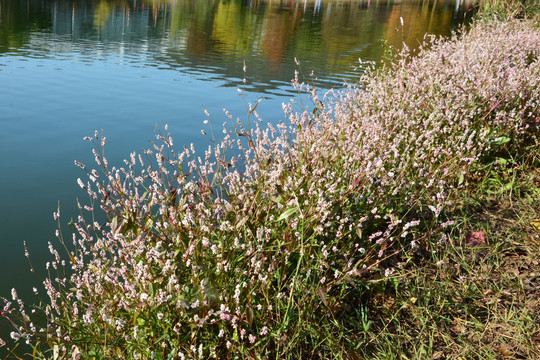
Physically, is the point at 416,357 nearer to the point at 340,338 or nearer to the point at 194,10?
the point at 340,338

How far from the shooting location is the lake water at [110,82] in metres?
6.73

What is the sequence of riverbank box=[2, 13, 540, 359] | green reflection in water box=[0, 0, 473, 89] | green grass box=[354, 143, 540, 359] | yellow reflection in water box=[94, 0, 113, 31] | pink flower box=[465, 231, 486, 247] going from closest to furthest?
riverbank box=[2, 13, 540, 359] → green grass box=[354, 143, 540, 359] → pink flower box=[465, 231, 486, 247] → green reflection in water box=[0, 0, 473, 89] → yellow reflection in water box=[94, 0, 113, 31]

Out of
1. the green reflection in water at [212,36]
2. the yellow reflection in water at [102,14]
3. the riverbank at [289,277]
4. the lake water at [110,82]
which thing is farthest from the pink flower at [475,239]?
the yellow reflection in water at [102,14]

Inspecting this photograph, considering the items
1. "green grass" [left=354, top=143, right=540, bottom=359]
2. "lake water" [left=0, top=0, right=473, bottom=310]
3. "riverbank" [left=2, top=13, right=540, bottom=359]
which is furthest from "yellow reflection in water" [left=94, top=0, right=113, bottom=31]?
"green grass" [left=354, top=143, right=540, bottom=359]

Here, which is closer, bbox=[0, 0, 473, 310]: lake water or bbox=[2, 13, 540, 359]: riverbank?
bbox=[2, 13, 540, 359]: riverbank

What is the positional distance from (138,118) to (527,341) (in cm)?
952

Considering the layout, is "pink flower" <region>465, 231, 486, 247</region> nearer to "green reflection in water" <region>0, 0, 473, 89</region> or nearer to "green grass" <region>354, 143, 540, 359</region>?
"green grass" <region>354, 143, 540, 359</region>

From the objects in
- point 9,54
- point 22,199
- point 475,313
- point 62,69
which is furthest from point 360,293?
point 9,54

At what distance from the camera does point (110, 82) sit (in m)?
14.6

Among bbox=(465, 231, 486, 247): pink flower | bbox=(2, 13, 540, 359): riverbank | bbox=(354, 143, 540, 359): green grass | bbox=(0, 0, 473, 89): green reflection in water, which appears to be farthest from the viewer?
bbox=(0, 0, 473, 89): green reflection in water

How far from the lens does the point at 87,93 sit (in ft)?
42.7

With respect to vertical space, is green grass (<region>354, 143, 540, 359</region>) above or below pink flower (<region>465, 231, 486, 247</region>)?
below

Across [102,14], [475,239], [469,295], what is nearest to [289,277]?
[469,295]

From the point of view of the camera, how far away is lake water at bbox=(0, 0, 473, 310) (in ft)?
22.1
